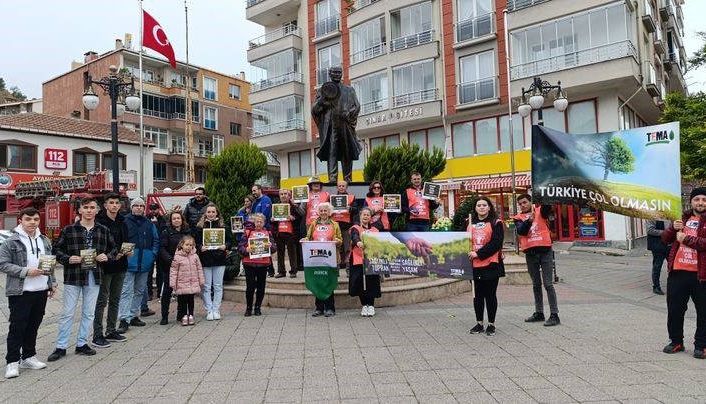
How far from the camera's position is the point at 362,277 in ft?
26.1

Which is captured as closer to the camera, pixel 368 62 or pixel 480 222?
pixel 480 222

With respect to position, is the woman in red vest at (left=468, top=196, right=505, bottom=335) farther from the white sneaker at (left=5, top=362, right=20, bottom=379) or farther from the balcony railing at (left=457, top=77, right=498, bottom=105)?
the balcony railing at (left=457, top=77, right=498, bottom=105)

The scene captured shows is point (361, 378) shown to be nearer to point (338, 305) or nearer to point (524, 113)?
point (338, 305)

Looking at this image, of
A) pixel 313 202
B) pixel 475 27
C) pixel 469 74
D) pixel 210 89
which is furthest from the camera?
pixel 210 89

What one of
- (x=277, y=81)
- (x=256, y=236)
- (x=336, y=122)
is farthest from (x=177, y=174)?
(x=256, y=236)

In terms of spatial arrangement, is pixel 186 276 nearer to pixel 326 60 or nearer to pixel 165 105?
pixel 326 60

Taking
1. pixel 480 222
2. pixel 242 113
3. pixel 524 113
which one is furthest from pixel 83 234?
pixel 242 113

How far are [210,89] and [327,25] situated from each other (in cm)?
2278

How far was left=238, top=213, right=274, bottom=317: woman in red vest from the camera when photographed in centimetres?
812

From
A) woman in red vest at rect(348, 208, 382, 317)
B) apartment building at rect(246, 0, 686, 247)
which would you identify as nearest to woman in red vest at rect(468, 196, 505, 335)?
woman in red vest at rect(348, 208, 382, 317)

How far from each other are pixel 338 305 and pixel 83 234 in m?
4.23

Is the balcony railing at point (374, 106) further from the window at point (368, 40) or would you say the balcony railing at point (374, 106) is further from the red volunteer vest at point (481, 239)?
the red volunteer vest at point (481, 239)

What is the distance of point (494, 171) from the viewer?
25.9 m

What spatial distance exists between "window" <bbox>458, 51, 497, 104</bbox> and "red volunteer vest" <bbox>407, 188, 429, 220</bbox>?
702 inches
